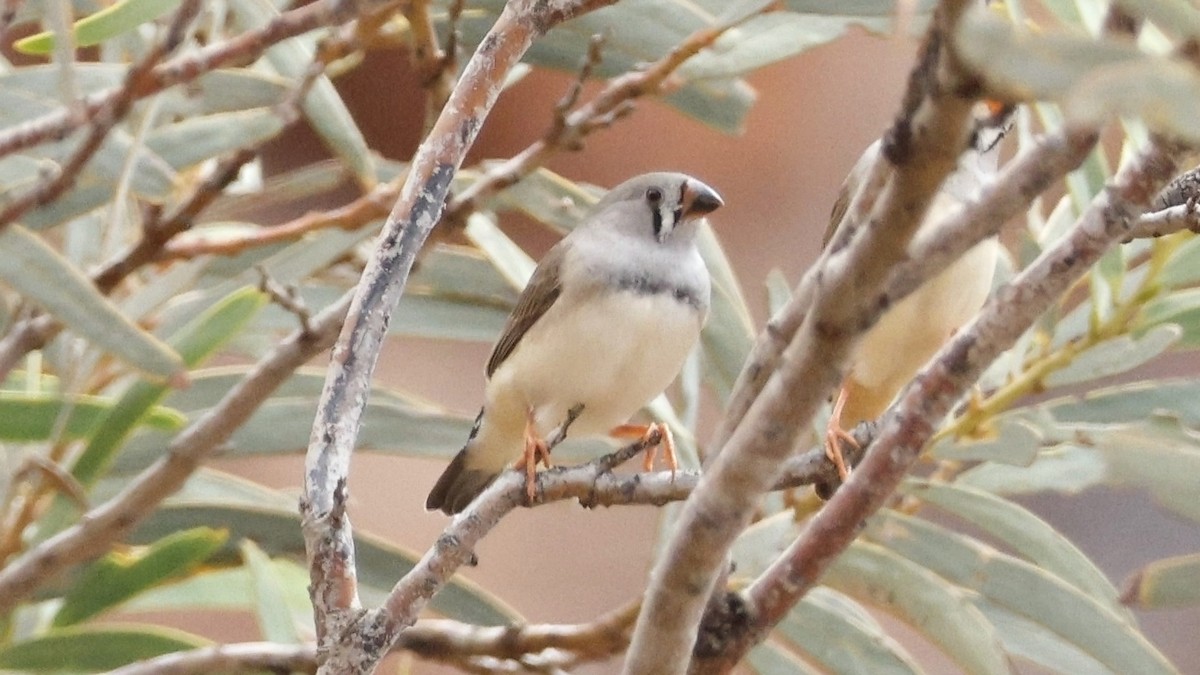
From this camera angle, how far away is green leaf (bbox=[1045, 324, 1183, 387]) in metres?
1.05

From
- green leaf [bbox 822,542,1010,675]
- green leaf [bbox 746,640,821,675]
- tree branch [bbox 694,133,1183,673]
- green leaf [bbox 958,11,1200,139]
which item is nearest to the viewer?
green leaf [bbox 958,11,1200,139]

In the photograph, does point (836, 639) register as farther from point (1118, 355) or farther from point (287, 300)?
point (287, 300)

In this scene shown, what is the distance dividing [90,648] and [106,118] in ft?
1.53

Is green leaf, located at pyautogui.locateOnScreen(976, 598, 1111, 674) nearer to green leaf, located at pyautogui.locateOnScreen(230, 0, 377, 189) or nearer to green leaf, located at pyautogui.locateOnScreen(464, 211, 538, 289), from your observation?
green leaf, located at pyautogui.locateOnScreen(464, 211, 538, 289)

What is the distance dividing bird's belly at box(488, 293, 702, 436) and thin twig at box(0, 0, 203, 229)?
45 centimetres

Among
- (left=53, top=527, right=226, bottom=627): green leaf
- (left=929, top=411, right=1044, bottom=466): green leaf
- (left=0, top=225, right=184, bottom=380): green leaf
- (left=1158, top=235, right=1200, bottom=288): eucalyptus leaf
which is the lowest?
(left=53, top=527, right=226, bottom=627): green leaf

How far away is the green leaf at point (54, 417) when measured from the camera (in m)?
1.05

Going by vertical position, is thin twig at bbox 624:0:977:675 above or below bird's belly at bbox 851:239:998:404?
below

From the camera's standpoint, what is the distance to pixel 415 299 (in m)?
1.35

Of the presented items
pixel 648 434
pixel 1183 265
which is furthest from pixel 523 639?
pixel 1183 265

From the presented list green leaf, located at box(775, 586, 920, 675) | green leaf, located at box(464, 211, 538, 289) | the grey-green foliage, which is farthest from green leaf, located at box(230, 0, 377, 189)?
green leaf, located at box(775, 586, 920, 675)

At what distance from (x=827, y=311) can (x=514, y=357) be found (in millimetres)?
903

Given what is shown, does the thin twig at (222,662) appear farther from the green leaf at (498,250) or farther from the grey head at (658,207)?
the grey head at (658,207)

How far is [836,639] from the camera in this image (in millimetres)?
1166
